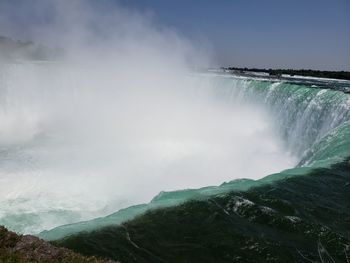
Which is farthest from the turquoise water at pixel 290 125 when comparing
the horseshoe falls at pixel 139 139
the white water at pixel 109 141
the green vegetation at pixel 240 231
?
the white water at pixel 109 141

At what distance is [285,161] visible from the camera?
56.8ft

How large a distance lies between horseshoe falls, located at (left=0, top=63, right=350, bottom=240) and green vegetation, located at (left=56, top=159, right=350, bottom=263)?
0.49m

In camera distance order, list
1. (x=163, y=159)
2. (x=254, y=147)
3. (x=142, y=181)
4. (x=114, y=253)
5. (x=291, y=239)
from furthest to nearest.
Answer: (x=254, y=147) → (x=163, y=159) → (x=142, y=181) → (x=291, y=239) → (x=114, y=253)

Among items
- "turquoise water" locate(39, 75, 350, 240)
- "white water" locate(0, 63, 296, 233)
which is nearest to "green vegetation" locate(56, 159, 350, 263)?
"turquoise water" locate(39, 75, 350, 240)

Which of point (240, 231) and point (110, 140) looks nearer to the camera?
point (240, 231)

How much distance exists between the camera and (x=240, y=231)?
6891 mm

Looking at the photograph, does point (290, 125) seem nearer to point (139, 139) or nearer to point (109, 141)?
point (139, 139)

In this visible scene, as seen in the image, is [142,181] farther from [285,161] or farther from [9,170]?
[285,161]

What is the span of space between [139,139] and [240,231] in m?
15.1

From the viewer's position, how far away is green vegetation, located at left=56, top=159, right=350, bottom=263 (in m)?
6.10

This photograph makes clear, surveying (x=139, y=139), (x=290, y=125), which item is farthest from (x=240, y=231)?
(x=139, y=139)

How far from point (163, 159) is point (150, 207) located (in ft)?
29.3

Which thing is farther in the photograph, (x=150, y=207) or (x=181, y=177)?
(x=181, y=177)

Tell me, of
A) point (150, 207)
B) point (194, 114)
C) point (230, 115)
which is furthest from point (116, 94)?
point (150, 207)
